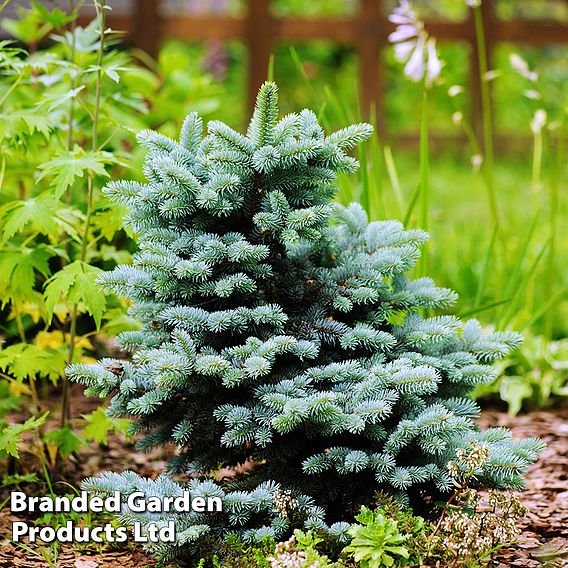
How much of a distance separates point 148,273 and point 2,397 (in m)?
0.99

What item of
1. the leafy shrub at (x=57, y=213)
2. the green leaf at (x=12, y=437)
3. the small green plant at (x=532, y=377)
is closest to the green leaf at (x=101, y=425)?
the leafy shrub at (x=57, y=213)

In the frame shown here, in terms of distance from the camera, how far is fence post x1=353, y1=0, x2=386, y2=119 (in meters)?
8.35

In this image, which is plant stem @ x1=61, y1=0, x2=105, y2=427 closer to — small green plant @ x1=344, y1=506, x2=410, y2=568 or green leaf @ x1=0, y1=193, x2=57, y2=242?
green leaf @ x1=0, y1=193, x2=57, y2=242

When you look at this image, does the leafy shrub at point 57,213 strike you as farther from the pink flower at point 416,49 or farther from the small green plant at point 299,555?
the pink flower at point 416,49

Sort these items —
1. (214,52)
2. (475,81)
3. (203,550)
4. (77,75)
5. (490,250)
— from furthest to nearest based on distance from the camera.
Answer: (214,52)
(475,81)
(490,250)
(77,75)
(203,550)

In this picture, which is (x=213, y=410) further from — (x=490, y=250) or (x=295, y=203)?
(x=490, y=250)

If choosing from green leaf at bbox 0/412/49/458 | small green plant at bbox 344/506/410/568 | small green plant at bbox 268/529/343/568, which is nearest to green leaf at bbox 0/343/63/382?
green leaf at bbox 0/412/49/458

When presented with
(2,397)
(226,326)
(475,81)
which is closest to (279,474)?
(226,326)

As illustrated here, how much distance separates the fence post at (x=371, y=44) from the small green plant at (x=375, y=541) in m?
6.85

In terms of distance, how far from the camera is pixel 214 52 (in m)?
10.5

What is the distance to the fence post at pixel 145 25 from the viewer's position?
8.01 meters

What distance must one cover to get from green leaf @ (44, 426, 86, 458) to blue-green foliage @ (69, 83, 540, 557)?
439 millimetres

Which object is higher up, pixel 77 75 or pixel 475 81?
pixel 475 81

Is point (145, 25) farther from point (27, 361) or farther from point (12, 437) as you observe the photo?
point (12, 437)
